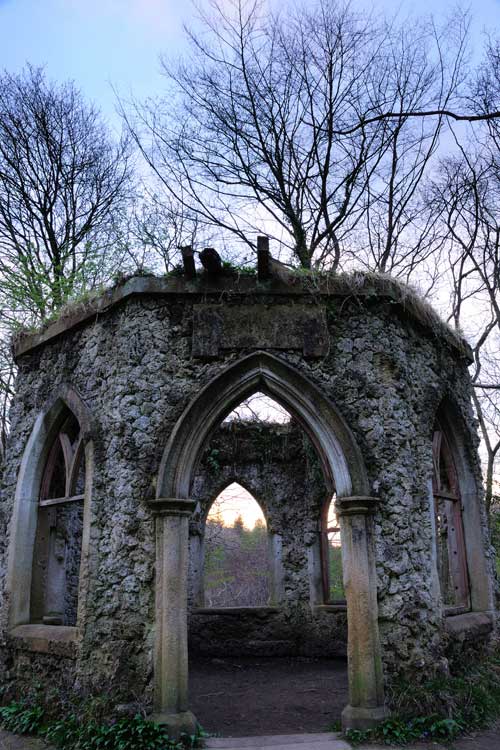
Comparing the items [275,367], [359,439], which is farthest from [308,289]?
[359,439]

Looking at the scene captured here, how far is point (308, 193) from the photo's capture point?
11070 mm

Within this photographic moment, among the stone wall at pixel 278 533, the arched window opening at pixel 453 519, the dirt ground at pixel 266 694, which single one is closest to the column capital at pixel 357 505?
the arched window opening at pixel 453 519

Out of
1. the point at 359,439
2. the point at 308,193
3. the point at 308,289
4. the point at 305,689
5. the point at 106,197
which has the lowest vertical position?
the point at 305,689

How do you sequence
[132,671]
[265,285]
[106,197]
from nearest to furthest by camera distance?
[132,671] < [265,285] < [106,197]

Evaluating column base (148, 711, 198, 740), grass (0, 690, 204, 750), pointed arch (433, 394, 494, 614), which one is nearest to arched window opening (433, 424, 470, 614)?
pointed arch (433, 394, 494, 614)

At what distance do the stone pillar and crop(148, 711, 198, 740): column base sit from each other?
1.24 metres

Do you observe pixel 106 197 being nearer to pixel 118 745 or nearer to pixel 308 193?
pixel 308 193

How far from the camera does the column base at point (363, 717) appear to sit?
483cm

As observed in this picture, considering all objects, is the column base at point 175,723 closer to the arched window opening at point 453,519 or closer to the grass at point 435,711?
the grass at point 435,711

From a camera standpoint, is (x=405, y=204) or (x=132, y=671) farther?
(x=405, y=204)

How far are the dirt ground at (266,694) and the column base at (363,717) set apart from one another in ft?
1.71

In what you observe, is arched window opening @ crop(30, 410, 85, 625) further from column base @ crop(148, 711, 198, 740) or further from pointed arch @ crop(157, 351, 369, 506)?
column base @ crop(148, 711, 198, 740)

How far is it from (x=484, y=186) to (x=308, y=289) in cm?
798

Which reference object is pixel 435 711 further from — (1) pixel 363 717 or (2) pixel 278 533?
(2) pixel 278 533
